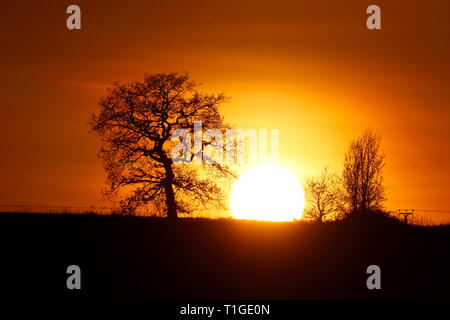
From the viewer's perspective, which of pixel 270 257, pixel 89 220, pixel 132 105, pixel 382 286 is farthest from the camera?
pixel 132 105

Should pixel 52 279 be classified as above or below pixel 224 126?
below

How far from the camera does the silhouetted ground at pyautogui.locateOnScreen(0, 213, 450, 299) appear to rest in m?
28.6

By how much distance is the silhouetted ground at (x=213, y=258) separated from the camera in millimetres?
28612

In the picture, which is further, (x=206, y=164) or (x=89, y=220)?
(x=206, y=164)

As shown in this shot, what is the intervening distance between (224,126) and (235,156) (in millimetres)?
2185

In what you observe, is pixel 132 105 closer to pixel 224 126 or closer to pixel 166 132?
pixel 166 132

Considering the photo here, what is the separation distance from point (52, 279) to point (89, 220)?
23.6 feet

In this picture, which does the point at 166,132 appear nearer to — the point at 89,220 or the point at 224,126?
the point at 224,126

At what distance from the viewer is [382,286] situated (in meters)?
30.0

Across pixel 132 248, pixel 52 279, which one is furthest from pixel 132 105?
pixel 52 279

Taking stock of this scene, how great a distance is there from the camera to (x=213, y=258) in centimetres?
3167
